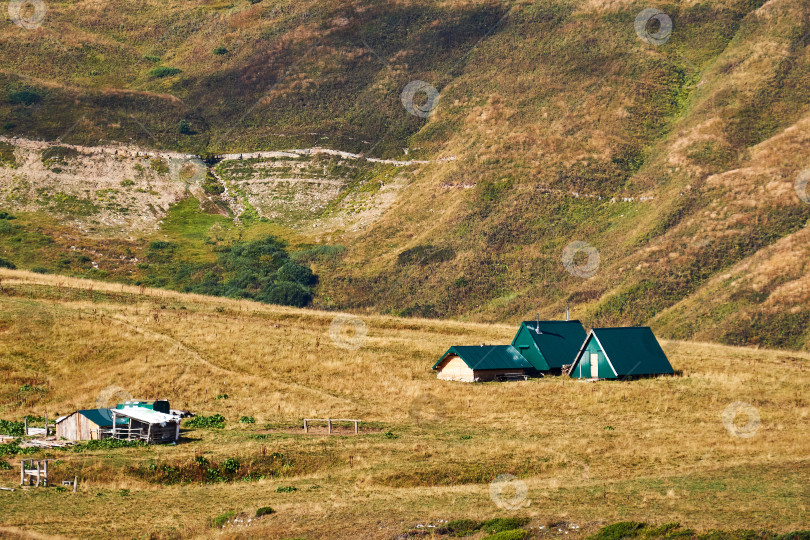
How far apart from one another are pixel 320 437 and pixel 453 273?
252ft

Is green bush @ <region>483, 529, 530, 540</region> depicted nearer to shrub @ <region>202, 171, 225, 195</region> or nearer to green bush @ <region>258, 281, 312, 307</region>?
green bush @ <region>258, 281, 312, 307</region>

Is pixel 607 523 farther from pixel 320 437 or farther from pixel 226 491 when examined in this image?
pixel 320 437

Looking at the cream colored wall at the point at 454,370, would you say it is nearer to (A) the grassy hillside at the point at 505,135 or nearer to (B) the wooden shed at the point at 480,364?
(B) the wooden shed at the point at 480,364

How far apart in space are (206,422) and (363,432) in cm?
813

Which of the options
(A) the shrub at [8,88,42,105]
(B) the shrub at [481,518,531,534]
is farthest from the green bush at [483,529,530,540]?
(A) the shrub at [8,88,42,105]

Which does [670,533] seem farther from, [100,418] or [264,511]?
[100,418]

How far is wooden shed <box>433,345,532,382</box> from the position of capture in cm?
5697

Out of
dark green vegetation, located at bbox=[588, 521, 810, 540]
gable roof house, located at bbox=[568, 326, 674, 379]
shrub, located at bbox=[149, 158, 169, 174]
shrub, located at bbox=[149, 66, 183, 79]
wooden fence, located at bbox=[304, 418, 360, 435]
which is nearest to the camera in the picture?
dark green vegetation, located at bbox=[588, 521, 810, 540]

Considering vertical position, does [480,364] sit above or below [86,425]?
above

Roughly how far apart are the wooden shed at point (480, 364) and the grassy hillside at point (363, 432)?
1514 mm

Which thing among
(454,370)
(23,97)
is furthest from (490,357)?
(23,97)

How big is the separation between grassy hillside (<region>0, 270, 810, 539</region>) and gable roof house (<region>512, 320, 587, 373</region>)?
536cm

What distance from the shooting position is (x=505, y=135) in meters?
143

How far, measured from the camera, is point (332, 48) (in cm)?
18850
